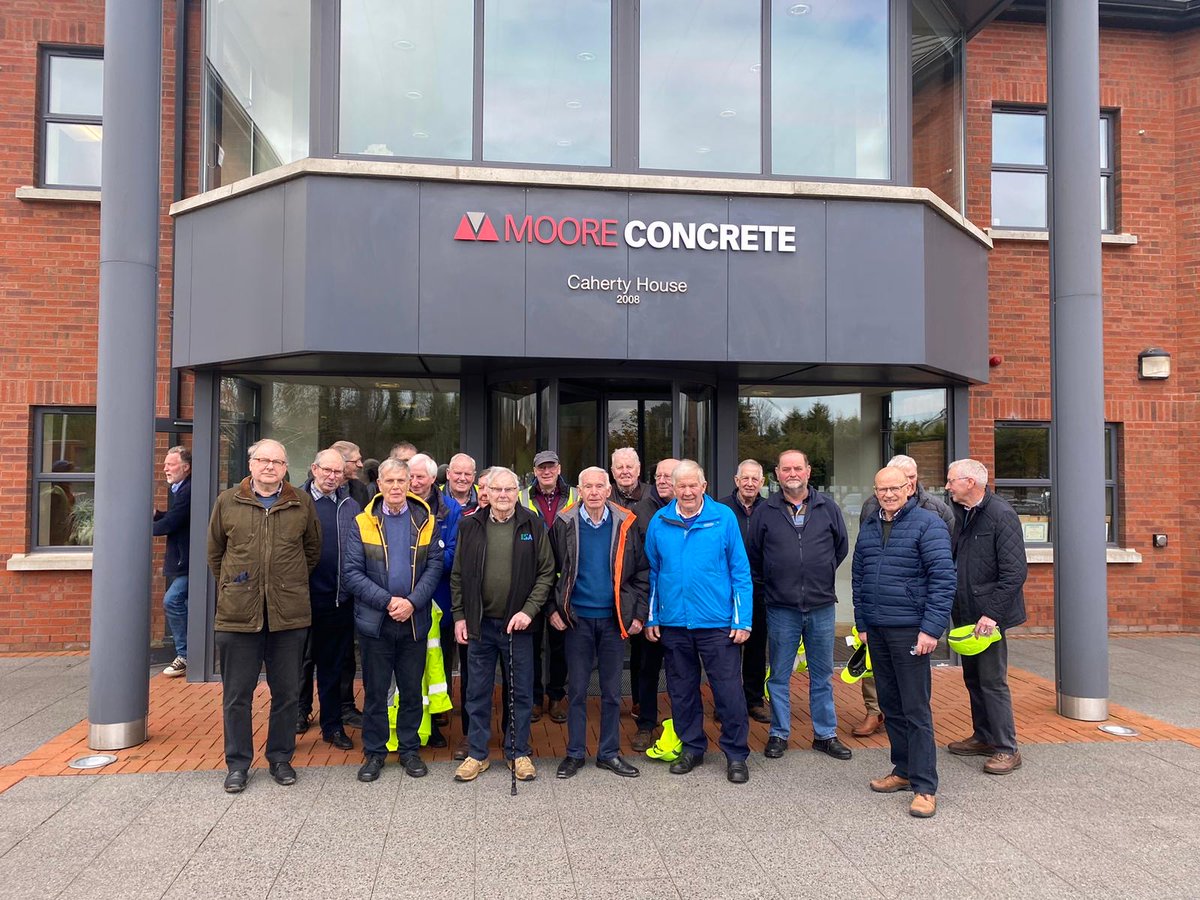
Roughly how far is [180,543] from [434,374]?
2.70m

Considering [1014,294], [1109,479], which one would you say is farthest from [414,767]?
[1109,479]

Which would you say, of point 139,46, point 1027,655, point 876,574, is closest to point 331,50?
point 139,46

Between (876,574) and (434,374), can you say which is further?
(434,374)

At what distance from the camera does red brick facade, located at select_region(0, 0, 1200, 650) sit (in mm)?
7840

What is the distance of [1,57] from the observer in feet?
26.2

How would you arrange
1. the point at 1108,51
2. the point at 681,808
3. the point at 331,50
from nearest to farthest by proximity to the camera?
the point at 681,808
the point at 331,50
the point at 1108,51

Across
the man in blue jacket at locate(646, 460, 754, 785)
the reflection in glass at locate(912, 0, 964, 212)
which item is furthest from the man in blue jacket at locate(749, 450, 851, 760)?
the reflection in glass at locate(912, 0, 964, 212)

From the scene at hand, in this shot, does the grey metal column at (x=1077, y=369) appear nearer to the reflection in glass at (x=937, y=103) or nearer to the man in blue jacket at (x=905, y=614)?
the reflection in glass at (x=937, y=103)

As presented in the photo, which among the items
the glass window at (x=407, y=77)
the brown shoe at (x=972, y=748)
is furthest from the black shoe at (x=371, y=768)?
the glass window at (x=407, y=77)

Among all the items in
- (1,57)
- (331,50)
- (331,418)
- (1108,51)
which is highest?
(1108,51)

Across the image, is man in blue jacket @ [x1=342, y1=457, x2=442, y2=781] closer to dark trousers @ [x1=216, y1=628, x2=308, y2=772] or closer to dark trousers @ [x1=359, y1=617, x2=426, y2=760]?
dark trousers @ [x1=359, y1=617, x2=426, y2=760]

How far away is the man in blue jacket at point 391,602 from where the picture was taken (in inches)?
183

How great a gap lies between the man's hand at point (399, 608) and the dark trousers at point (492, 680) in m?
0.43

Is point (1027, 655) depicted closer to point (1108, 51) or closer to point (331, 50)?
point (1108, 51)
